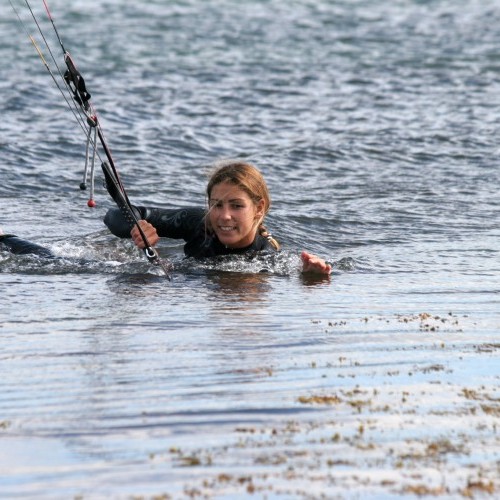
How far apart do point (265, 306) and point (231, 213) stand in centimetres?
147

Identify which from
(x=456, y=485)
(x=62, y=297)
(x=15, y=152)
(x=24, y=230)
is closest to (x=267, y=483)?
(x=456, y=485)

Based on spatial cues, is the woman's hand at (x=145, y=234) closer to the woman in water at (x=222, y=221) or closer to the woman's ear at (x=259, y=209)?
the woman in water at (x=222, y=221)

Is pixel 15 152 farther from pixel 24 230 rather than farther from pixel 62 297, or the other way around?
pixel 62 297

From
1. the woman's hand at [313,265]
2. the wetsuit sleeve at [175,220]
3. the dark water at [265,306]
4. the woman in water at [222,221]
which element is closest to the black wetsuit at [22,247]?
the dark water at [265,306]

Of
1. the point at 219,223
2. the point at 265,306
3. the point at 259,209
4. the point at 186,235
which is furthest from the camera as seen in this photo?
the point at 186,235

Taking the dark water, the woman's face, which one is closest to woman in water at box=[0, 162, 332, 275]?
the woman's face

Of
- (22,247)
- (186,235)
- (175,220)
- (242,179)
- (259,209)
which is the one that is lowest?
(22,247)

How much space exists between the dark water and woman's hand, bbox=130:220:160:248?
25 cm

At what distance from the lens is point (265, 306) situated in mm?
6988

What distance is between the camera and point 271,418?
4.67 meters

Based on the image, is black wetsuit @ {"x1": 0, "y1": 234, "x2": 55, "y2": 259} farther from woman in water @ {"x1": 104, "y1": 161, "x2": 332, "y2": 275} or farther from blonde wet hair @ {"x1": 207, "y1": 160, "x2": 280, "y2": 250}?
blonde wet hair @ {"x1": 207, "y1": 160, "x2": 280, "y2": 250}

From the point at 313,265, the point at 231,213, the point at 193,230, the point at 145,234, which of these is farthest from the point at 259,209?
the point at 145,234

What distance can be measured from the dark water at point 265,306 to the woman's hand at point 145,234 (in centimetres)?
25

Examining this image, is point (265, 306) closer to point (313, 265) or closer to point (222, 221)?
point (313, 265)
